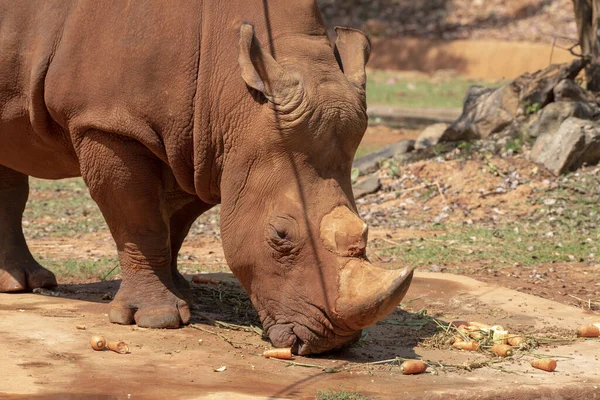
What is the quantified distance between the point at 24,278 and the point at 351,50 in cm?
309

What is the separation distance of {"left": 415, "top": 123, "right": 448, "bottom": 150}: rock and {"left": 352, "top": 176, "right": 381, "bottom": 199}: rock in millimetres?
1355

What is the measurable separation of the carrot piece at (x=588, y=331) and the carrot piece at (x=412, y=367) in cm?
153

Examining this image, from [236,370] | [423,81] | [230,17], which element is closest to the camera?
[236,370]

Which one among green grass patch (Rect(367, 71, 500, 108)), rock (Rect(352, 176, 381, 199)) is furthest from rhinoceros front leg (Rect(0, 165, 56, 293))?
green grass patch (Rect(367, 71, 500, 108))

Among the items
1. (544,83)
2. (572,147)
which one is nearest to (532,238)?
(572,147)

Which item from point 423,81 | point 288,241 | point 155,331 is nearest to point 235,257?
point 288,241

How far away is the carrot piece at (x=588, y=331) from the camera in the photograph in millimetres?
6809

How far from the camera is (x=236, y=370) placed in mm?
5656

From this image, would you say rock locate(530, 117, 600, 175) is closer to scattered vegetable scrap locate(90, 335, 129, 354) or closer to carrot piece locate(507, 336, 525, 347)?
carrot piece locate(507, 336, 525, 347)

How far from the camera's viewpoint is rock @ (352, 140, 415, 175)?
45.6 feet

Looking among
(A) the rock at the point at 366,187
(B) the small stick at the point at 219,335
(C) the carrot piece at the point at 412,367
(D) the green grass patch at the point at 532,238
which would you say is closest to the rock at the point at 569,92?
(D) the green grass patch at the point at 532,238

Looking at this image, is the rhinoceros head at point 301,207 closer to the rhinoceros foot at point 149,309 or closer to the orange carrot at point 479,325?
the rhinoceros foot at point 149,309

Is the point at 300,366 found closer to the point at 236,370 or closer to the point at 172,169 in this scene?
the point at 236,370

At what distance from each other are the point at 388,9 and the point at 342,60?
30.7 m
